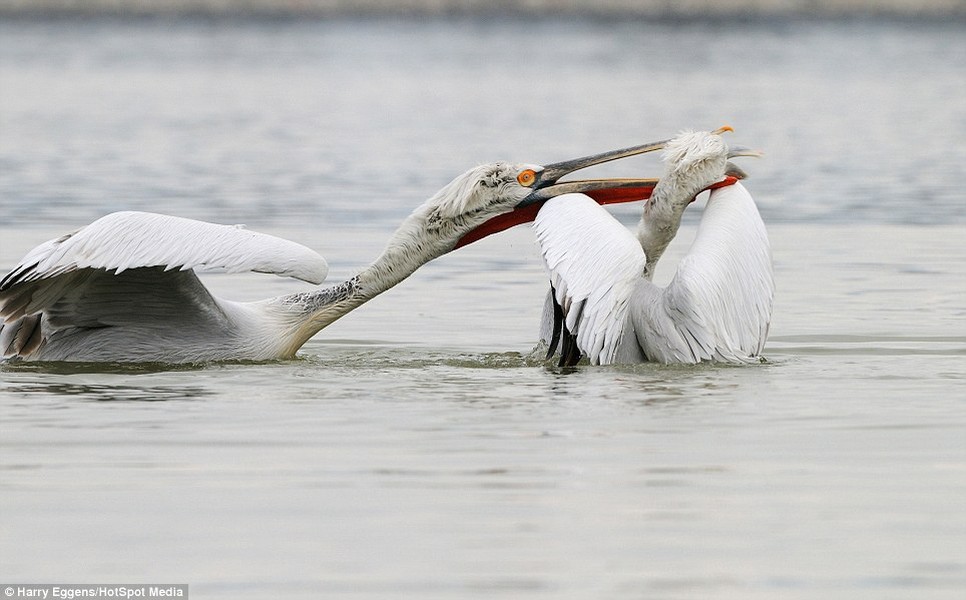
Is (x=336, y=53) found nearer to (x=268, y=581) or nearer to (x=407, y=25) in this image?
(x=407, y=25)

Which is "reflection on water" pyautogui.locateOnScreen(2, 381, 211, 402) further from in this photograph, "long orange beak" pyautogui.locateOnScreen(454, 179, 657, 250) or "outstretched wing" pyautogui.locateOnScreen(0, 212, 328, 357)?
"long orange beak" pyautogui.locateOnScreen(454, 179, 657, 250)

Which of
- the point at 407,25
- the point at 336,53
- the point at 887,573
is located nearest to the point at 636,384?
the point at 887,573

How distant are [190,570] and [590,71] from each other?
48.9 metres

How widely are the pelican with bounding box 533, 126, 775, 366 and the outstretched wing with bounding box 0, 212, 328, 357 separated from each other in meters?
1.07

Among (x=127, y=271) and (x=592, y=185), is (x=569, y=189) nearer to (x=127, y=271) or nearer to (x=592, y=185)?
(x=592, y=185)

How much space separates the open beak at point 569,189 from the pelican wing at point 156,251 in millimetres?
1257

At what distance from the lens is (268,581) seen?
5.42 meters

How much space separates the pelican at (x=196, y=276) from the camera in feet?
27.1

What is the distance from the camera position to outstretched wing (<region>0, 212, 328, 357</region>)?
27.0ft

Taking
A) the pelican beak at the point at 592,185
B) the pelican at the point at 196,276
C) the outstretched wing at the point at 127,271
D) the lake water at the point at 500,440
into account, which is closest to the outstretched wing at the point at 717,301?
the lake water at the point at 500,440

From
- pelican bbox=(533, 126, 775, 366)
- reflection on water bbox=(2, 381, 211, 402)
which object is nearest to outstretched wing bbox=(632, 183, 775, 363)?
pelican bbox=(533, 126, 775, 366)

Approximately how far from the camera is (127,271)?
8695 millimetres

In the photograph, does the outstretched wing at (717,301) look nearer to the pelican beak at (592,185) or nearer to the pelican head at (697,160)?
the pelican head at (697,160)

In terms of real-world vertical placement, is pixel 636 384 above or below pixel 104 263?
below
